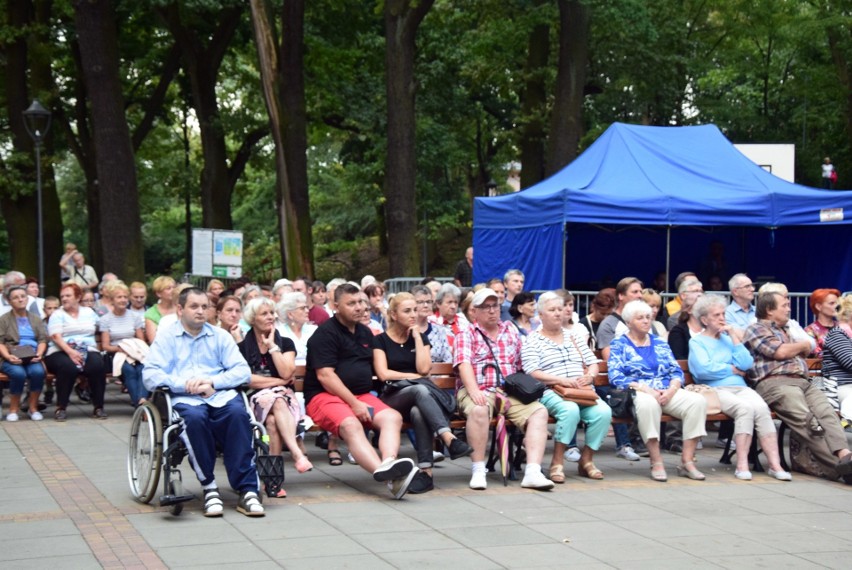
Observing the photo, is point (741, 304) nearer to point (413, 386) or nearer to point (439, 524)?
point (413, 386)

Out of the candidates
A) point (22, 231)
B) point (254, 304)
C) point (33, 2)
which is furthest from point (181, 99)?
point (254, 304)

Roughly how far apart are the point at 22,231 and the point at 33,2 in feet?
19.3

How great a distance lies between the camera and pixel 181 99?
35500mm

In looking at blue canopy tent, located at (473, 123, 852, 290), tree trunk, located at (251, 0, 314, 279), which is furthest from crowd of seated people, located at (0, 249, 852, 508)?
tree trunk, located at (251, 0, 314, 279)

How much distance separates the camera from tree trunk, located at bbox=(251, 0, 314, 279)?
2098 cm

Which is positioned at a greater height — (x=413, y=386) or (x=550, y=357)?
(x=550, y=357)

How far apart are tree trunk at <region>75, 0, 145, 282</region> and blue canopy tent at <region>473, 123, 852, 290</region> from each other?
5.76 metres

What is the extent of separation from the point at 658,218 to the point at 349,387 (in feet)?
28.5

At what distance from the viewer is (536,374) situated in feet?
32.3

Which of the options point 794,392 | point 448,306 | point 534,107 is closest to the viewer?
point 794,392

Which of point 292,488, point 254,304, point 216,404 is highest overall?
point 254,304

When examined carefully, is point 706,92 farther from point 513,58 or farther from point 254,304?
point 254,304

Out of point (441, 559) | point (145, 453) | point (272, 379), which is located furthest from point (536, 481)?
point (145, 453)

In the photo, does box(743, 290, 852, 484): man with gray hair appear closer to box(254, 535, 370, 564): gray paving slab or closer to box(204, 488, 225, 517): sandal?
box(254, 535, 370, 564): gray paving slab
